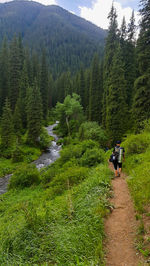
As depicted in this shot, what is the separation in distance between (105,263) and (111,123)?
24.7 meters

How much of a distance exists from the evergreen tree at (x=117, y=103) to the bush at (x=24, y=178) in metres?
14.5

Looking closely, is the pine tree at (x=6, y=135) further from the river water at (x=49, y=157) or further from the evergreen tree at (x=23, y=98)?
the evergreen tree at (x=23, y=98)

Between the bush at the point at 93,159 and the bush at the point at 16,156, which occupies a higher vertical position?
the bush at the point at 93,159

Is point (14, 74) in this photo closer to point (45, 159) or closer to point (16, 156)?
point (16, 156)

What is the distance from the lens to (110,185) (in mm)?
8695

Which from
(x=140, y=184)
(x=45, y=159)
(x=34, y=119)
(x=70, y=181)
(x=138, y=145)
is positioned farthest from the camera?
(x=34, y=119)

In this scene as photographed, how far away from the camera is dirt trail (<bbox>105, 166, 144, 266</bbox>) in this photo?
445 centimetres

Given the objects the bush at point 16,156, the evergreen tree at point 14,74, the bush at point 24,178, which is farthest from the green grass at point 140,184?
the evergreen tree at point 14,74

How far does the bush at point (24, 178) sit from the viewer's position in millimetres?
16781

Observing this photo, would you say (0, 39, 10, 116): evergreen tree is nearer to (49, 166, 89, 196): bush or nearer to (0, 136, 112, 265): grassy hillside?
(49, 166, 89, 196): bush

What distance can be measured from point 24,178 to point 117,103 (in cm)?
1833

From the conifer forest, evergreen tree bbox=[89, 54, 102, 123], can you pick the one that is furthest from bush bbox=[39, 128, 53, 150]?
evergreen tree bbox=[89, 54, 102, 123]

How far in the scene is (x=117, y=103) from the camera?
27.6 m

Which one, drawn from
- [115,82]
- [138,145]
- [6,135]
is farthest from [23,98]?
[138,145]
